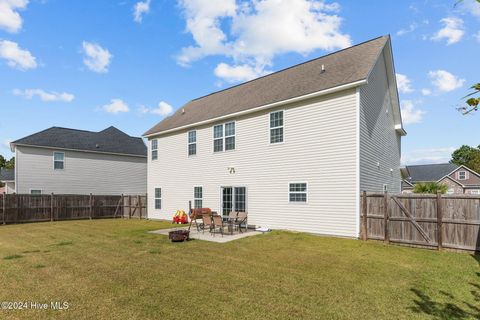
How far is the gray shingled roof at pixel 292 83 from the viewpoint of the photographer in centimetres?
1217

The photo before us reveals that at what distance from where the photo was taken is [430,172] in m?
46.5

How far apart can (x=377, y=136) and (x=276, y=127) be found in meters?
4.84

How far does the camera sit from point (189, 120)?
1797 cm

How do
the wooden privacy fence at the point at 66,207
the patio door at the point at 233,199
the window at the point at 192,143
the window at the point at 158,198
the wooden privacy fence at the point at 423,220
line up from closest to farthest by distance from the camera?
the wooden privacy fence at the point at 423,220 → the patio door at the point at 233,199 → the window at the point at 192,143 → the wooden privacy fence at the point at 66,207 → the window at the point at 158,198

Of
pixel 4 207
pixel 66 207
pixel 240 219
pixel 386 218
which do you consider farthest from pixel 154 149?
pixel 386 218

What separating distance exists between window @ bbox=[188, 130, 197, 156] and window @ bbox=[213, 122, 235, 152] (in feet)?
5.49

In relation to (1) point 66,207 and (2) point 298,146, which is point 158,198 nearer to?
(1) point 66,207

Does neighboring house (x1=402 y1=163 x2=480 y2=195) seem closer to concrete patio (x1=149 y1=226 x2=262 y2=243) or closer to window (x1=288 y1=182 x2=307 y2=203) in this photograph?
window (x1=288 y1=182 x2=307 y2=203)

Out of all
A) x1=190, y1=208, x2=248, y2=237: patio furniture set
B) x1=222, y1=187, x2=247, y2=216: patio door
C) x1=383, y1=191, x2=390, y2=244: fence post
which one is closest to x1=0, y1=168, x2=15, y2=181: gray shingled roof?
x1=222, y1=187, x2=247, y2=216: patio door

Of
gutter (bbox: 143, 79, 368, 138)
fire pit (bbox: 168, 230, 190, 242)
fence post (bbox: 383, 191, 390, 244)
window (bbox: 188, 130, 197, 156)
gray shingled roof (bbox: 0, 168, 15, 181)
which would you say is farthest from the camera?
gray shingled roof (bbox: 0, 168, 15, 181)

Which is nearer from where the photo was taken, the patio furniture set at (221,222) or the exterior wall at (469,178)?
the patio furniture set at (221,222)

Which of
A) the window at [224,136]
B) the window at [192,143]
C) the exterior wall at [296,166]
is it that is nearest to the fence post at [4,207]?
the exterior wall at [296,166]

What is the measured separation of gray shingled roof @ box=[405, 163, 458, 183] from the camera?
44969 mm

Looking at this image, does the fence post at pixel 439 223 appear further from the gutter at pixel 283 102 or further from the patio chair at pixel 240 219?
the patio chair at pixel 240 219
